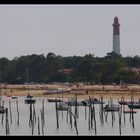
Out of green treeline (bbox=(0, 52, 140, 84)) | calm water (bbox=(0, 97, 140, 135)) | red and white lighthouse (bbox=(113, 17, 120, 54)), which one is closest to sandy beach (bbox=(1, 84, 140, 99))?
green treeline (bbox=(0, 52, 140, 84))

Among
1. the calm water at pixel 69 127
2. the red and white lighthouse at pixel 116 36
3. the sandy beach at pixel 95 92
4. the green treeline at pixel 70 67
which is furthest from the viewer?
the red and white lighthouse at pixel 116 36

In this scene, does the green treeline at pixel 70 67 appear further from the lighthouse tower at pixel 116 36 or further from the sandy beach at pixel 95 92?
→ the lighthouse tower at pixel 116 36

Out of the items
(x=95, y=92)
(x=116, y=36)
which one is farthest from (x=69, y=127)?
(x=116, y=36)

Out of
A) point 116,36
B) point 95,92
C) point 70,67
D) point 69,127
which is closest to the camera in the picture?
point 69,127

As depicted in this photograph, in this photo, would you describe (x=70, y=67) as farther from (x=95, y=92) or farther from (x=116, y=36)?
(x=116, y=36)

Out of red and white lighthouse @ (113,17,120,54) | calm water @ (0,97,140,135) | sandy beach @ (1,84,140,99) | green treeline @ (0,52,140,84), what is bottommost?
calm water @ (0,97,140,135)

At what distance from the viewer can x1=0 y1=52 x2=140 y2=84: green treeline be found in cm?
8725

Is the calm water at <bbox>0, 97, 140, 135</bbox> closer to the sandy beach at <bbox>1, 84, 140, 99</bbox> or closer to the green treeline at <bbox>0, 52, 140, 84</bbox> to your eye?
the sandy beach at <bbox>1, 84, 140, 99</bbox>

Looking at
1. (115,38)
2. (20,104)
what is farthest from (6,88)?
(115,38)

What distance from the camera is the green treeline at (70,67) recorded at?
87250 millimetres

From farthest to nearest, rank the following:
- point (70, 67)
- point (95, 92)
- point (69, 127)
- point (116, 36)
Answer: point (116, 36), point (70, 67), point (95, 92), point (69, 127)

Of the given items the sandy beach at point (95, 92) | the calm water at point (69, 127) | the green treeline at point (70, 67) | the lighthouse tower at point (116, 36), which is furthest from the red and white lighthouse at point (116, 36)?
the calm water at point (69, 127)

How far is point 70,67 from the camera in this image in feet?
346
